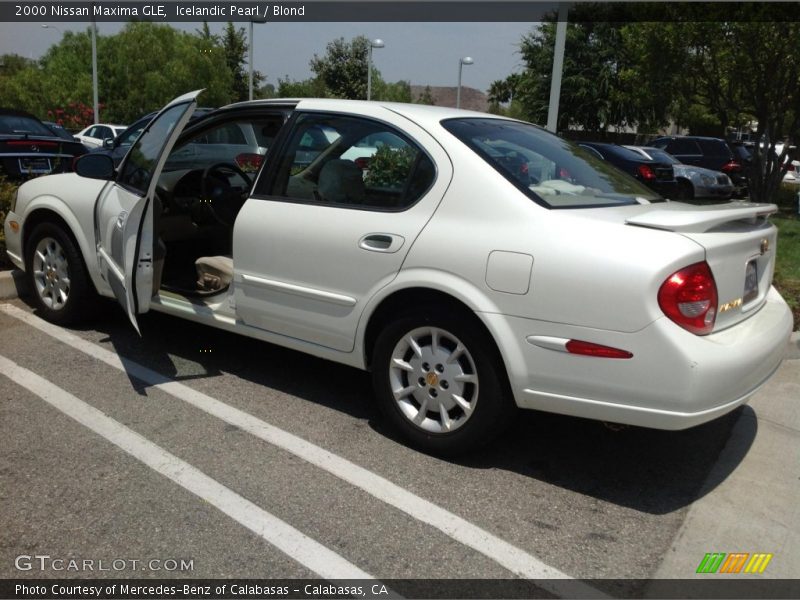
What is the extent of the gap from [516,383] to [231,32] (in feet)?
136

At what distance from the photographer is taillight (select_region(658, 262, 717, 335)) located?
9.50ft

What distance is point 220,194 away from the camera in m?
5.19

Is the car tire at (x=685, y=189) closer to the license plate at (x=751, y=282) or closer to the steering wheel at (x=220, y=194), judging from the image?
the steering wheel at (x=220, y=194)

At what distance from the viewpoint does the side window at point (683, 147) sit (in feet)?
66.6

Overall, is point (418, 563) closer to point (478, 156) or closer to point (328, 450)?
point (328, 450)

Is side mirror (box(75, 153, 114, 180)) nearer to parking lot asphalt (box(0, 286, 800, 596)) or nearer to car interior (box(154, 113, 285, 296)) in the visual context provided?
car interior (box(154, 113, 285, 296))

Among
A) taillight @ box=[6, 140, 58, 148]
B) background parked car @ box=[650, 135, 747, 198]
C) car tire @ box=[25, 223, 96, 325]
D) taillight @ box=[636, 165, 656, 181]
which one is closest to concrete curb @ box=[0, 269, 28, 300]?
car tire @ box=[25, 223, 96, 325]

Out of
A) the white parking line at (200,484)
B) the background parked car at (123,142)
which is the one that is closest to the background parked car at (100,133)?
the background parked car at (123,142)

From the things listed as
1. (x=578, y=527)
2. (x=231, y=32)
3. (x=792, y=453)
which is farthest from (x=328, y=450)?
(x=231, y=32)

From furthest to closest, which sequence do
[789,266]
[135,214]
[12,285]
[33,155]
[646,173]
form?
[646,173], [33,155], [789,266], [12,285], [135,214]

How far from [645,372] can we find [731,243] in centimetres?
73

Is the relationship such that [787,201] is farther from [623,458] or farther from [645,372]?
[645,372]

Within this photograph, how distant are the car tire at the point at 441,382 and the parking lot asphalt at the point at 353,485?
0.53 feet

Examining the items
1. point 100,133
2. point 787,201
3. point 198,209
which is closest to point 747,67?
point 787,201
